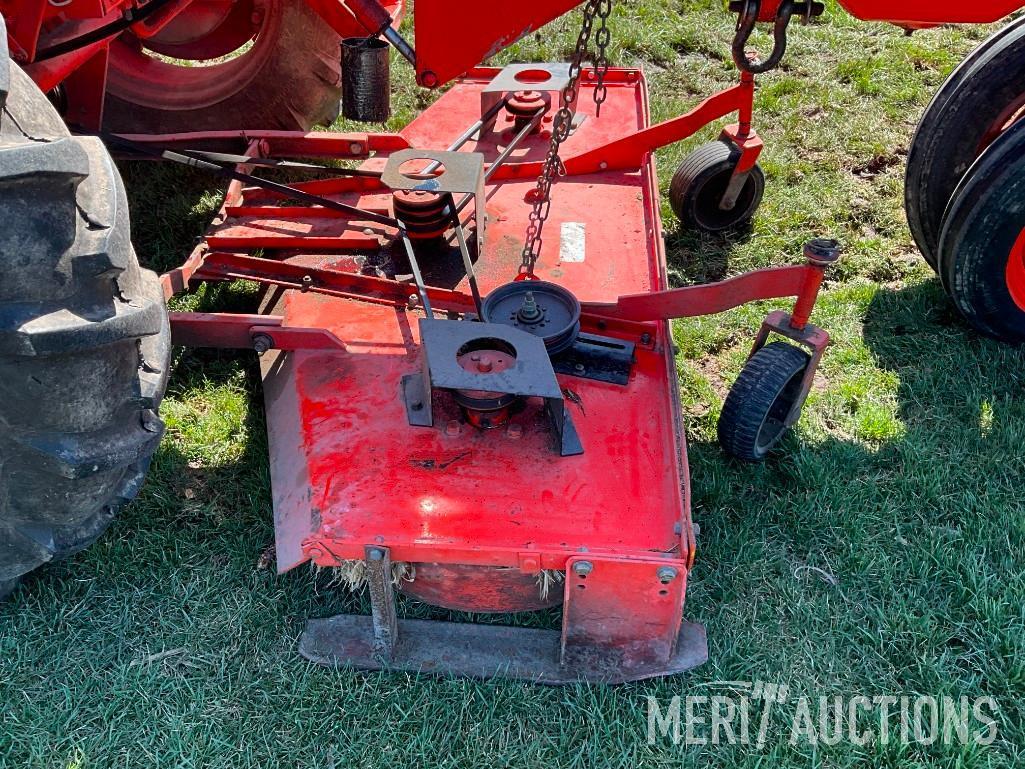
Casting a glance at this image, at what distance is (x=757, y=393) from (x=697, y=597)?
0.61 metres

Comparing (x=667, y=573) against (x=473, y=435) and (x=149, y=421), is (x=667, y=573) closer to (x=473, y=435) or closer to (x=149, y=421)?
(x=473, y=435)

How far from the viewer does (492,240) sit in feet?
10.5

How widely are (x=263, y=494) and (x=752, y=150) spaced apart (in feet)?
7.53

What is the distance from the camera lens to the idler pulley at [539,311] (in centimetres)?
253

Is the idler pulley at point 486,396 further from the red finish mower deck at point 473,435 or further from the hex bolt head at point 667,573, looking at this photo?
the hex bolt head at point 667,573

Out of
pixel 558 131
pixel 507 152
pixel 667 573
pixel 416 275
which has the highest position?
pixel 558 131

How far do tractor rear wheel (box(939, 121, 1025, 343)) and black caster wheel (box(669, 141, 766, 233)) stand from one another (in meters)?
0.95

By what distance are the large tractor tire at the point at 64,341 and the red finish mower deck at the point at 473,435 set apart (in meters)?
0.46

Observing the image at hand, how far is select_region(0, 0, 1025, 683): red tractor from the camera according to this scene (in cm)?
185

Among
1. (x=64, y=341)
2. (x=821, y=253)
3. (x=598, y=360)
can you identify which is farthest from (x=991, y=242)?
(x=64, y=341)

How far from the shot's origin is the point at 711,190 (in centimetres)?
380

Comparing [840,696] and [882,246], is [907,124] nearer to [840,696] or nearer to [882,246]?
[882,246]

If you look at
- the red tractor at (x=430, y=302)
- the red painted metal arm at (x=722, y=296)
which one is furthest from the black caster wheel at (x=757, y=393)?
the red painted metal arm at (x=722, y=296)

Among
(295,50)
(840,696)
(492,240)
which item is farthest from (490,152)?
(840,696)
